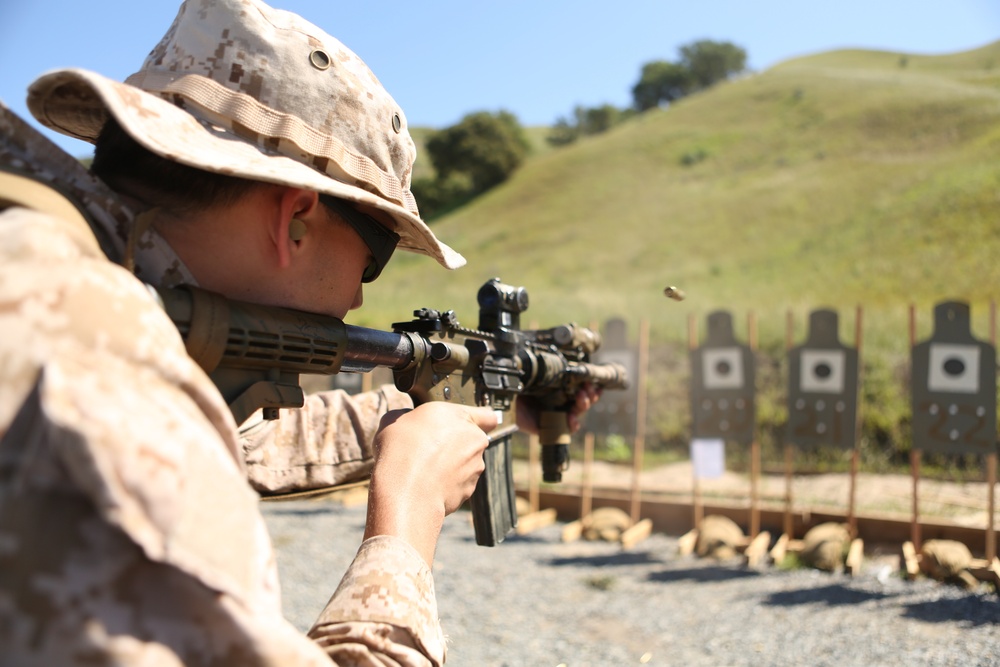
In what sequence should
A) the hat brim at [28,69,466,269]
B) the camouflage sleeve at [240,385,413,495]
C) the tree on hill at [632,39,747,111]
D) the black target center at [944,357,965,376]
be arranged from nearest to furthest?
the hat brim at [28,69,466,269], the camouflage sleeve at [240,385,413,495], the black target center at [944,357,965,376], the tree on hill at [632,39,747,111]

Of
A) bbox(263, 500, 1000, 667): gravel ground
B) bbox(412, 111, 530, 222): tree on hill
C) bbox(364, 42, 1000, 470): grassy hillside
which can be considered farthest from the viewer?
bbox(412, 111, 530, 222): tree on hill

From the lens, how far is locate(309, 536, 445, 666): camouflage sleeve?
1.25 metres

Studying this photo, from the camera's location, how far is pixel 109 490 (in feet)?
2.67

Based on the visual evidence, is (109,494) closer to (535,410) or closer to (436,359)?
(436,359)

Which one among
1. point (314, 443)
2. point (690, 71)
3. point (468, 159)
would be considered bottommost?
point (314, 443)

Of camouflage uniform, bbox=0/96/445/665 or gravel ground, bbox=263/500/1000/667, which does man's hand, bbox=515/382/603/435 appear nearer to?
gravel ground, bbox=263/500/1000/667

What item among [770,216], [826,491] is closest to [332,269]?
[826,491]

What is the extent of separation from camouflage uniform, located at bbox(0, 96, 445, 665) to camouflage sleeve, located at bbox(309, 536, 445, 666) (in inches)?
11.3

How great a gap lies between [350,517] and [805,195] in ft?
91.4

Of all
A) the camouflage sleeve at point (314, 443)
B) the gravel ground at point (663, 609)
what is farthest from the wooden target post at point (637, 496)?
the camouflage sleeve at point (314, 443)

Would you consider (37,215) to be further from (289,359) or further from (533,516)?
(533,516)

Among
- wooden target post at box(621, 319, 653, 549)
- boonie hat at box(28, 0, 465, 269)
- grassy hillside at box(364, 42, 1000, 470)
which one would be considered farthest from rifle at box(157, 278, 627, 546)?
grassy hillside at box(364, 42, 1000, 470)

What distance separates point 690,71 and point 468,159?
32709 mm

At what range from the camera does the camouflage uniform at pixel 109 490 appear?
0.82 m
